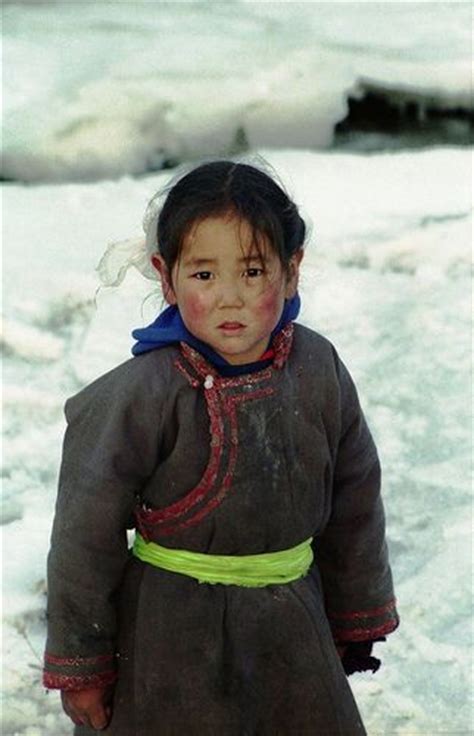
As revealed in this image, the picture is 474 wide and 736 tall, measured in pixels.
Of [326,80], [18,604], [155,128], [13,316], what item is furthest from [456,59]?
[18,604]

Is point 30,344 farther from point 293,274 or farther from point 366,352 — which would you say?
point 293,274

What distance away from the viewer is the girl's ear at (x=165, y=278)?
1.98m

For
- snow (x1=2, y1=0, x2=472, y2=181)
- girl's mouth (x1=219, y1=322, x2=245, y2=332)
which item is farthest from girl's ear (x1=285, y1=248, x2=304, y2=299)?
snow (x1=2, y1=0, x2=472, y2=181)

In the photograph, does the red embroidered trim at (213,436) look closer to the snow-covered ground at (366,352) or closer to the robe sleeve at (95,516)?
the robe sleeve at (95,516)

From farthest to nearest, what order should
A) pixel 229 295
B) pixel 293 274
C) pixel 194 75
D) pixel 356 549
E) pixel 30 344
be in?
pixel 194 75 < pixel 30 344 < pixel 356 549 < pixel 293 274 < pixel 229 295

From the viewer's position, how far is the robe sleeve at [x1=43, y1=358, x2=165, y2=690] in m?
1.93

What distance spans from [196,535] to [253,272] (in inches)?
14.4

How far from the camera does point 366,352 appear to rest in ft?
12.9

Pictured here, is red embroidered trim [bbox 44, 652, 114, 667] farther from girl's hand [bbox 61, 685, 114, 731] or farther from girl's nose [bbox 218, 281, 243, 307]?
girl's nose [bbox 218, 281, 243, 307]

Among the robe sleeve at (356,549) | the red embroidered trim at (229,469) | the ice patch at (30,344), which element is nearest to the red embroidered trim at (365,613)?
the robe sleeve at (356,549)

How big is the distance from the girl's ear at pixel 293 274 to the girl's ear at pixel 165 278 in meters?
0.16

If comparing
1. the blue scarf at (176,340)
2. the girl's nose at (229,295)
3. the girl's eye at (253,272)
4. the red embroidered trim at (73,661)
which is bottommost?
the red embroidered trim at (73,661)

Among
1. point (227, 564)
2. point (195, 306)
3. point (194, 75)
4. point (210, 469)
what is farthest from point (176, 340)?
point (194, 75)

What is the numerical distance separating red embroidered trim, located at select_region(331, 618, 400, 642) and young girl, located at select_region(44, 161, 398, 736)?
13cm
